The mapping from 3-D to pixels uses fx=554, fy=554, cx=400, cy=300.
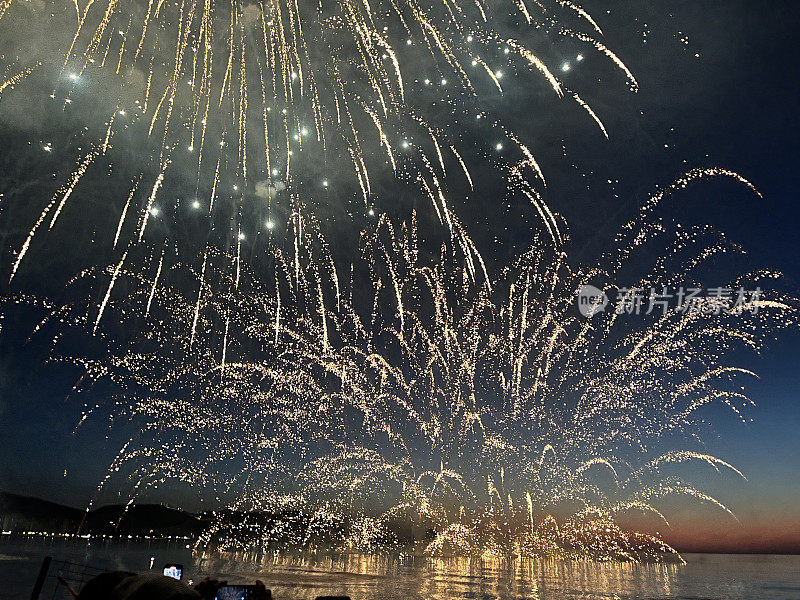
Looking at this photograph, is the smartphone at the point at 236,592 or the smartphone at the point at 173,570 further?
the smartphone at the point at 173,570

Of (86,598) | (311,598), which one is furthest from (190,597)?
(311,598)

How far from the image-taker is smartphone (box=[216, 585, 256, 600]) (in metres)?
16.3

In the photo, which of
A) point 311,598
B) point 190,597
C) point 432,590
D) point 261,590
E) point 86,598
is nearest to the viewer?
point 190,597

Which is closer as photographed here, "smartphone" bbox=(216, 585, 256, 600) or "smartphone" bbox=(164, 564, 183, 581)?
"smartphone" bbox=(216, 585, 256, 600)

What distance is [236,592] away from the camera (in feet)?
54.4

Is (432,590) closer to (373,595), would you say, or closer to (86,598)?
(373,595)

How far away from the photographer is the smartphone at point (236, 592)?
1628 centimetres

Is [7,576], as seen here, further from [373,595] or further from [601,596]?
[601,596]

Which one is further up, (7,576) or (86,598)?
(86,598)

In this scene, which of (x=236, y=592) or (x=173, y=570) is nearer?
(x=236, y=592)

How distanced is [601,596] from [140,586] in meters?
77.2

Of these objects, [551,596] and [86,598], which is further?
[551,596]

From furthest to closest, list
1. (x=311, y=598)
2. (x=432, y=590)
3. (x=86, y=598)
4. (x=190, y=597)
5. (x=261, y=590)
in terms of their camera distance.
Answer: (x=432, y=590) → (x=311, y=598) → (x=261, y=590) → (x=86, y=598) → (x=190, y=597)

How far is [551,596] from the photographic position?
6888cm
